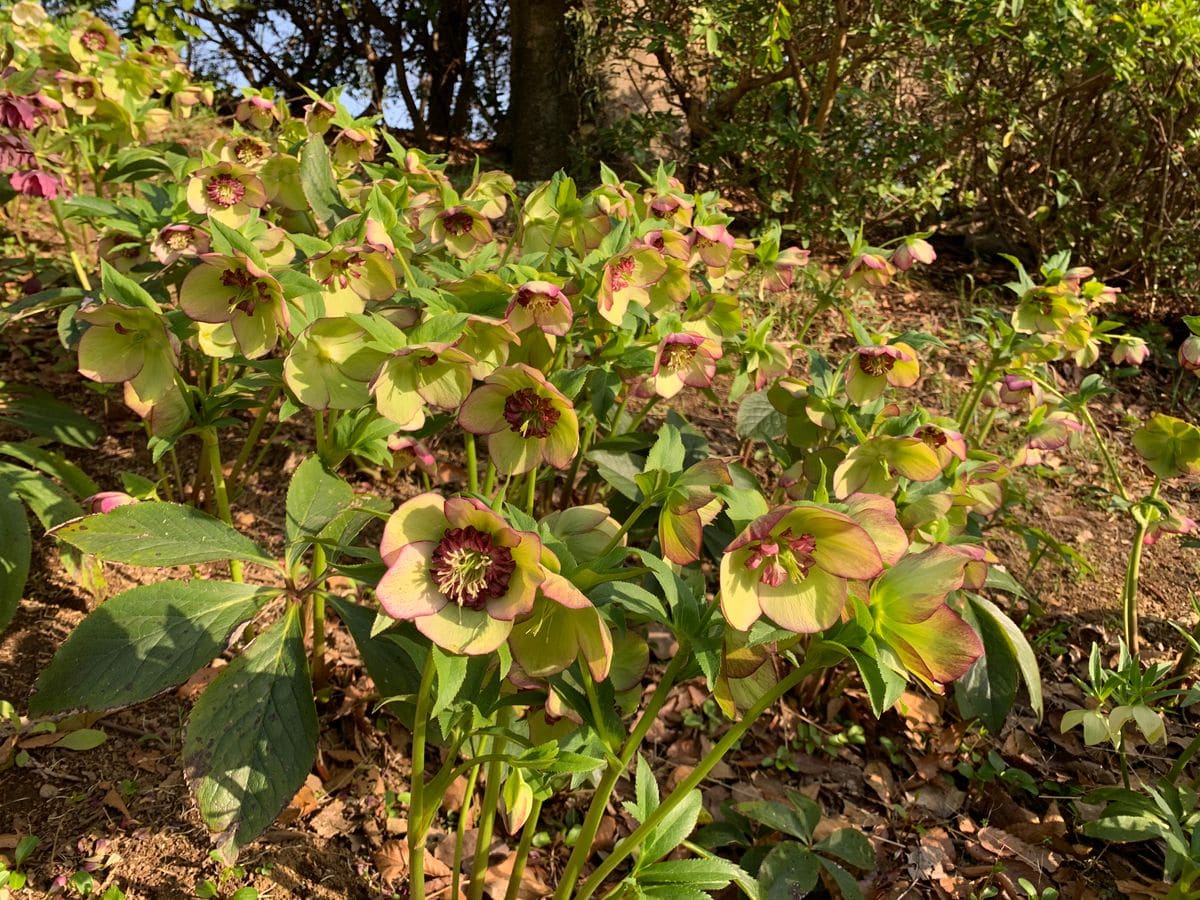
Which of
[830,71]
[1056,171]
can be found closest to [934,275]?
[1056,171]

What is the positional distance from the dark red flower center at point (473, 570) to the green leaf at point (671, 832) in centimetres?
40

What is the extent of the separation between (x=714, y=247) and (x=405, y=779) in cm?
116

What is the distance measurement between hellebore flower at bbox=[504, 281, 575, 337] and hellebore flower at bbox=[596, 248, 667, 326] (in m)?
0.18

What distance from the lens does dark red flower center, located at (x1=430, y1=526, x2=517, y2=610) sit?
2.43ft

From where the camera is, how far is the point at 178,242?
4.25ft

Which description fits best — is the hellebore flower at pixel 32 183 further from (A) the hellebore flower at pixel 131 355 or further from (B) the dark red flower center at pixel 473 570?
(B) the dark red flower center at pixel 473 570

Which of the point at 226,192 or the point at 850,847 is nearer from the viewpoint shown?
the point at 850,847

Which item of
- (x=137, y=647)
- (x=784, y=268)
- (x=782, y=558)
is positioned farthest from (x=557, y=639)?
(x=784, y=268)

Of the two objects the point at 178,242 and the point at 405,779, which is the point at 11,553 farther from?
the point at 405,779

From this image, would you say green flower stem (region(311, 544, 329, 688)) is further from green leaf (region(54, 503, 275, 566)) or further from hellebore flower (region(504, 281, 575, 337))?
hellebore flower (region(504, 281, 575, 337))

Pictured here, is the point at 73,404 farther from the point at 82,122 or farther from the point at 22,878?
the point at 22,878

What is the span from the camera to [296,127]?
177cm

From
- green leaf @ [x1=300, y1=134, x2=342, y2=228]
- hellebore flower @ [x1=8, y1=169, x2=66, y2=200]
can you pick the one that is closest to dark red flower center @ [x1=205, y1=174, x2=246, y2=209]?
green leaf @ [x1=300, y1=134, x2=342, y2=228]

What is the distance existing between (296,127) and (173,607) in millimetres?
1154
